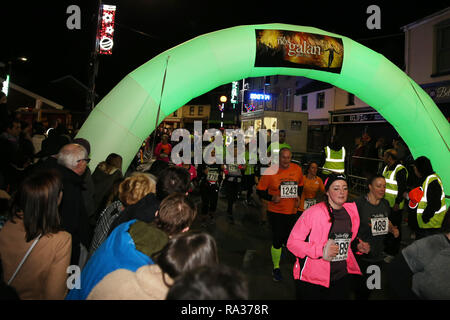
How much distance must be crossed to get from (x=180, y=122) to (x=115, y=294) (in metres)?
56.0

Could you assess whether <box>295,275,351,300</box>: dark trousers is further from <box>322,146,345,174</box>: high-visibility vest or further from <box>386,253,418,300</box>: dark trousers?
<box>322,146,345,174</box>: high-visibility vest

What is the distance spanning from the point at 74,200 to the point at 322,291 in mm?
2533

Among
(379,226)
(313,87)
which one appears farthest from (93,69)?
(313,87)

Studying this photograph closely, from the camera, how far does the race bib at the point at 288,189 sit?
461cm

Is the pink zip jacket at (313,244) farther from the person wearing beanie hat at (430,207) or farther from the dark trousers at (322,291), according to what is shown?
the person wearing beanie hat at (430,207)

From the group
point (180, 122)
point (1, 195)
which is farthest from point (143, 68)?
point (180, 122)

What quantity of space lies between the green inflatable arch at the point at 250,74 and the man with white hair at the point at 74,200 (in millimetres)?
1941

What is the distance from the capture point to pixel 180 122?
5619 cm

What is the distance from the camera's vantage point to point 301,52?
18.5 feet

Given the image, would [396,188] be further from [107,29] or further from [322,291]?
[107,29]

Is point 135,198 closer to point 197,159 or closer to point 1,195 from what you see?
point 1,195

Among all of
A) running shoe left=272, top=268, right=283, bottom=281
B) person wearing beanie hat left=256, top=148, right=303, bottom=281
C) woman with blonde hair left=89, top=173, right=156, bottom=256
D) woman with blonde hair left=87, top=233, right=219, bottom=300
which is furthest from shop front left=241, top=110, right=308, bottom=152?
woman with blonde hair left=87, top=233, right=219, bottom=300

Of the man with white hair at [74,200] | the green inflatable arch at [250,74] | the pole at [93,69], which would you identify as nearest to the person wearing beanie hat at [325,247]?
the man with white hair at [74,200]

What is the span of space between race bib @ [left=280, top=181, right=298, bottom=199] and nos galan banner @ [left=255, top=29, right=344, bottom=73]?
2434mm
